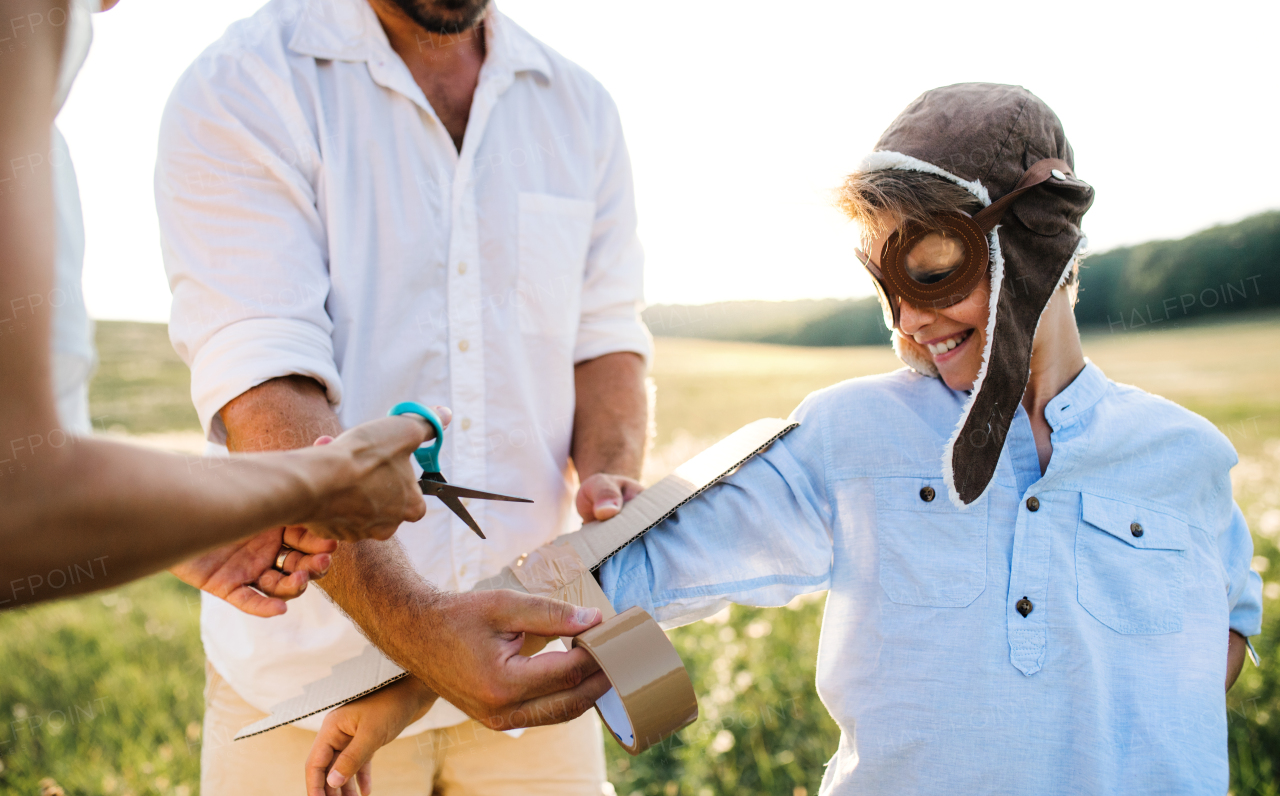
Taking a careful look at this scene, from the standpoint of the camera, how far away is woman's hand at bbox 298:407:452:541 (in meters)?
1.29

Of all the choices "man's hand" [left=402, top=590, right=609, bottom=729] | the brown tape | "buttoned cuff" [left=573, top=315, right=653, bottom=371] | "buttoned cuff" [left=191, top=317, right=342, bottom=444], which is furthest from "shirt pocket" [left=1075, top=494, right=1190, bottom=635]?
"buttoned cuff" [left=191, top=317, right=342, bottom=444]

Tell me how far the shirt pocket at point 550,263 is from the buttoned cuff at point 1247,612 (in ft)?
6.49

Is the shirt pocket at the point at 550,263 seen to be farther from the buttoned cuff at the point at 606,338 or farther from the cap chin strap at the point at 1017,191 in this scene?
the cap chin strap at the point at 1017,191

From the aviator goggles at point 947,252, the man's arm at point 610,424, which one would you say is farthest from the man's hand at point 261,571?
the aviator goggles at point 947,252

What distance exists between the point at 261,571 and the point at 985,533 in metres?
1.64

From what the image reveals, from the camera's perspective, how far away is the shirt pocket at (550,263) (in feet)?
8.13

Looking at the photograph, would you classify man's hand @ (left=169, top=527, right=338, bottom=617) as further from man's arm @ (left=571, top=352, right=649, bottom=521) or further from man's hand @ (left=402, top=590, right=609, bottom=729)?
man's arm @ (left=571, top=352, right=649, bottom=521)

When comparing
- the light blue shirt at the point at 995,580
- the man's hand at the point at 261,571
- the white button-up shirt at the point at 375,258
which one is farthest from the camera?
the white button-up shirt at the point at 375,258

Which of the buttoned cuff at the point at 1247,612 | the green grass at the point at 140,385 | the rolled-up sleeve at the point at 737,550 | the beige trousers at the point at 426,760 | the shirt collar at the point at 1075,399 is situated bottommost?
the green grass at the point at 140,385

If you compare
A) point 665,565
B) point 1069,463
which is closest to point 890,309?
point 1069,463

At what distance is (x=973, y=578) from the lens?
2.10 metres

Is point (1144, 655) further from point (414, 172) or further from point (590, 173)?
point (414, 172)

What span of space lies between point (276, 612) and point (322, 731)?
0.34m

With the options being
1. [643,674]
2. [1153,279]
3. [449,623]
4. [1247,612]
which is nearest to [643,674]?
[643,674]
